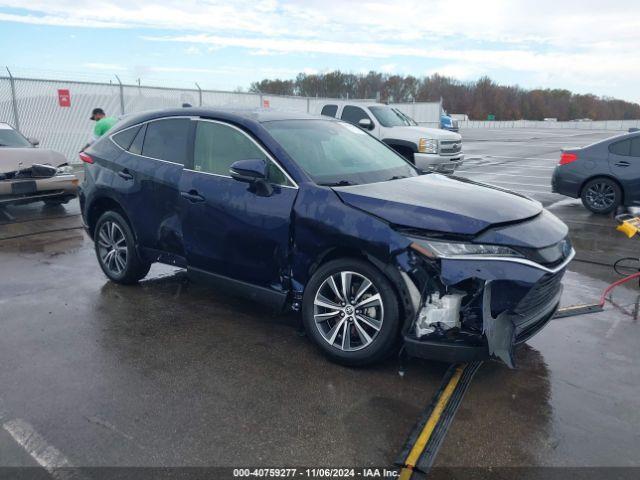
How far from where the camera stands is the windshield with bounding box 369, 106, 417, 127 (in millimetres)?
14359

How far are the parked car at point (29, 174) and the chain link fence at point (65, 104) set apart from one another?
6608 mm

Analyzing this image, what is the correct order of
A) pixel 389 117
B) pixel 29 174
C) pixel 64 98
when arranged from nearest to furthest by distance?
pixel 29 174 → pixel 389 117 → pixel 64 98

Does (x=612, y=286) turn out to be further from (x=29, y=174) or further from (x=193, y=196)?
(x=29, y=174)

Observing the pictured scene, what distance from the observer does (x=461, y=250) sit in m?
3.55

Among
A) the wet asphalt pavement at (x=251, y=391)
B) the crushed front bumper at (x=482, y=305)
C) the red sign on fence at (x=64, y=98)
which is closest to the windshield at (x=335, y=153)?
→ the crushed front bumper at (x=482, y=305)

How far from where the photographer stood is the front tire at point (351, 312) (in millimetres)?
3760

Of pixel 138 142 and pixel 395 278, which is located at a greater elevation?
pixel 138 142

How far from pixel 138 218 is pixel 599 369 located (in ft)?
13.7

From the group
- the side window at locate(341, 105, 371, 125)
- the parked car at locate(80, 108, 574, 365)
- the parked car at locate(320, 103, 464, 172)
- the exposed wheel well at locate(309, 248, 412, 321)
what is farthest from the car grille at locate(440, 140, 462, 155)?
the exposed wheel well at locate(309, 248, 412, 321)

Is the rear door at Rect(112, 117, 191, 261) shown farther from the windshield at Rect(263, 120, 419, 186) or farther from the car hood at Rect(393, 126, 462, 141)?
the car hood at Rect(393, 126, 462, 141)

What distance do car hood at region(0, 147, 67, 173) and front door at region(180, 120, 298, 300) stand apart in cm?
564

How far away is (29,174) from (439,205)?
25.8 feet

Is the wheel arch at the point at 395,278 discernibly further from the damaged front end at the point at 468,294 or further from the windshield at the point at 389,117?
the windshield at the point at 389,117

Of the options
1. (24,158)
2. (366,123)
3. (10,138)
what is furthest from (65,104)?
(366,123)
